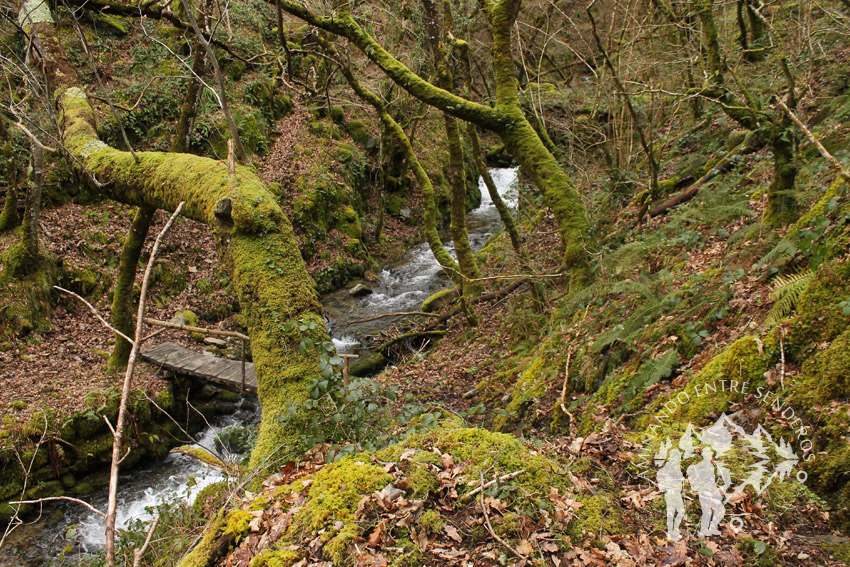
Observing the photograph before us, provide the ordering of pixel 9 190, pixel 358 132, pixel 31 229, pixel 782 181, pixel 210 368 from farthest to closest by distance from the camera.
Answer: pixel 358 132, pixel 9 190, pixel 31 229, pixel 210 368, pixel 782 181

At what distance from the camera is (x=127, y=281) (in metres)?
7.12

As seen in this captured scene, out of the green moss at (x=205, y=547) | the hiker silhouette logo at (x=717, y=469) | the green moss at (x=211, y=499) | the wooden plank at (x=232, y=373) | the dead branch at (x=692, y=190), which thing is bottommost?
the wooden plank at (x=232, y=373)

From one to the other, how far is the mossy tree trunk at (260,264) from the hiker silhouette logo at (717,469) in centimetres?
221

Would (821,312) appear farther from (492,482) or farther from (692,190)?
(692,190)

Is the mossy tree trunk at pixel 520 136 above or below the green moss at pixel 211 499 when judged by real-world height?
above

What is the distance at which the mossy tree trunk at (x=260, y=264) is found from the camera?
10.9 feet

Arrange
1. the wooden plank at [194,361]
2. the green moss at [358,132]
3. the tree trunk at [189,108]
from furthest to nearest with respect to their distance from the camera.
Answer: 1. the green moss at [358,132]
2. the wooden plank at [194,361]
3. the tree trunk at [189,108]

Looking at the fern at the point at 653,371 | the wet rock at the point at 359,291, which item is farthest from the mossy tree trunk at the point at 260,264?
the wet rock at the point at 359,291

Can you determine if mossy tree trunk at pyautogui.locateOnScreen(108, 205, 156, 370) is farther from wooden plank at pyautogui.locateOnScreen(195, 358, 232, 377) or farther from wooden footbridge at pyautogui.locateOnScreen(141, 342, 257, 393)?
wooden plank at pyautogui.locateOnScreen(195, 358, 232, 377)

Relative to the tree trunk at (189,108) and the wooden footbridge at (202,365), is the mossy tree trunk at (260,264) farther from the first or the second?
the wooden footbridge at (202,365)

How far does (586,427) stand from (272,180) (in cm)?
1217

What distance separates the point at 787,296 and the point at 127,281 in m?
8.26

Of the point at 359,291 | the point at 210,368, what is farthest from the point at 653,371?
the point at 359,291

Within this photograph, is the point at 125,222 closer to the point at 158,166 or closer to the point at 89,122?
the point at 89,122
